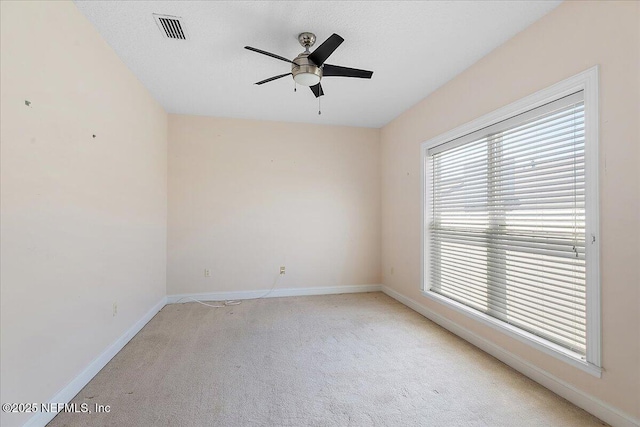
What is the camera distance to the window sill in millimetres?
1830

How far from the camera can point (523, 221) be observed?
2.30 metres

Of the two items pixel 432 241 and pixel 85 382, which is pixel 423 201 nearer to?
pixel 432 241

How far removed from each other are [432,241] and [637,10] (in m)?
2.48

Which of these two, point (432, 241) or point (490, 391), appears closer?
point (490, 391)

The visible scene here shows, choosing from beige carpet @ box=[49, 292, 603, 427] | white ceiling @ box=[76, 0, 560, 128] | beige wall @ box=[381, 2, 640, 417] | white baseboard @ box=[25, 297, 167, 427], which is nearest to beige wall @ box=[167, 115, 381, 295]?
white ceiling @ box=[76, 0, 560, 128]

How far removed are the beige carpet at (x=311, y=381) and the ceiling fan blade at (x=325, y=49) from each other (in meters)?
2.46

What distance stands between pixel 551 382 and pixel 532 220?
3.83ft

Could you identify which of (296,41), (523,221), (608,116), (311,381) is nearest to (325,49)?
(296,41)

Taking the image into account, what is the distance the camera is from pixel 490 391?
6.71 ft

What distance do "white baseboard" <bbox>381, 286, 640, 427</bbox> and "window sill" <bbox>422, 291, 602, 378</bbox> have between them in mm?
161

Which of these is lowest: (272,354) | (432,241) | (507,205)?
(272,354)

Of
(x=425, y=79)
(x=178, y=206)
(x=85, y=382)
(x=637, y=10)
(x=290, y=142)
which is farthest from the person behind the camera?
(x=290, y=142)

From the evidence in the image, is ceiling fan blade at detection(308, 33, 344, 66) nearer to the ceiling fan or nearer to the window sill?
the ceiling fan

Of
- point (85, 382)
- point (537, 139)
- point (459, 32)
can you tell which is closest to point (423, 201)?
point (537, 139)
